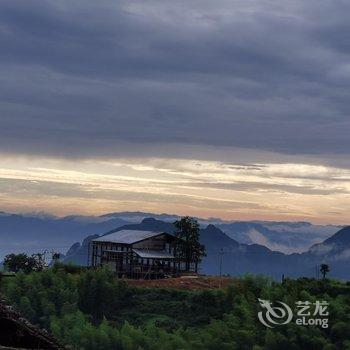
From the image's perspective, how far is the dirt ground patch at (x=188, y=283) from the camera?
78519mm

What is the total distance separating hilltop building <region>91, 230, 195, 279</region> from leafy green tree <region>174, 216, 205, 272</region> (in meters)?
0.88

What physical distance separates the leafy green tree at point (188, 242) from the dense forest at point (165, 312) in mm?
16451

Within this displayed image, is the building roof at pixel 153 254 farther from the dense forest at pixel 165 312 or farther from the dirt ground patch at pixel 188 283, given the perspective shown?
the dense forest at pixel 165 312

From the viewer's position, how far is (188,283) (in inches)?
3145

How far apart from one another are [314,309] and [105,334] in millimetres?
17827

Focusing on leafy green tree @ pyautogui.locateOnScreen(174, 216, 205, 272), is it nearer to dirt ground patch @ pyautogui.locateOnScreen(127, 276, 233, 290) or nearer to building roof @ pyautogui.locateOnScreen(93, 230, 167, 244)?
building roof @ pyautogui.locateOnScreen(93, 230, 167, 244)

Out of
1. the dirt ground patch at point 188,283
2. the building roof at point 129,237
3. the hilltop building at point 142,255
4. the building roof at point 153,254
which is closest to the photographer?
the dirt ground patch at point 188,283

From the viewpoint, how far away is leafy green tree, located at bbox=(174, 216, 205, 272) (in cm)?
9231

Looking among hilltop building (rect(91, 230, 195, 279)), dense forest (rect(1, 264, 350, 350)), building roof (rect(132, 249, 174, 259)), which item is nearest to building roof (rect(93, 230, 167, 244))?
hilltop building (rect(91, 230, 195, 279))

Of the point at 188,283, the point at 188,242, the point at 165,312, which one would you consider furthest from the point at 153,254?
the point at 165,312

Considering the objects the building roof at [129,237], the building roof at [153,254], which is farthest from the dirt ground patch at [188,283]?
the building roof at [129,237]

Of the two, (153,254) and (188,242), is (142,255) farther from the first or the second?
(188,242)

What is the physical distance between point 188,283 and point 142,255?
33.6 ft

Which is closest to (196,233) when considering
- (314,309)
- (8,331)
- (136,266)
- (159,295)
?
(136,266)
